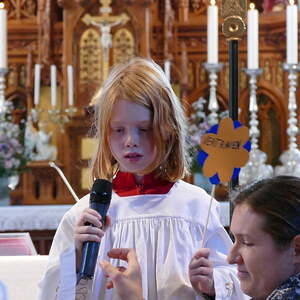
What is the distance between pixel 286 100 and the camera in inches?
249

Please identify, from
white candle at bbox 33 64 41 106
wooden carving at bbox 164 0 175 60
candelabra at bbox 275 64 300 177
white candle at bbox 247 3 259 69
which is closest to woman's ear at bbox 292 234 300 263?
white candle at bbox 247 3 259 69

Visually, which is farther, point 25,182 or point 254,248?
point 25,182

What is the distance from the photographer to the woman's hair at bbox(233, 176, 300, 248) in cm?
162

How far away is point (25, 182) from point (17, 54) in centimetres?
103

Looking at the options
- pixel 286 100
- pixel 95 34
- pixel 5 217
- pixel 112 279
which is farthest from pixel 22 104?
pixel 112 279

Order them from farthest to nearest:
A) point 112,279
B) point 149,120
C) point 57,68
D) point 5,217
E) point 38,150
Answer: point 57,68 < point 38,150 < point 5,217 < point 149,120 < point 112,279

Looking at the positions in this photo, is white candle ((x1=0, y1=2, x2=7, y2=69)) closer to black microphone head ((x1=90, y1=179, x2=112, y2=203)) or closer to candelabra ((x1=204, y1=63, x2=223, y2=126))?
candelabra ((x1=204, y1=63, x2=223, y2=126))

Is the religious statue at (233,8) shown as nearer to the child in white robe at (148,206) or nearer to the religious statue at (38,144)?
the child in white robe at (148,206)

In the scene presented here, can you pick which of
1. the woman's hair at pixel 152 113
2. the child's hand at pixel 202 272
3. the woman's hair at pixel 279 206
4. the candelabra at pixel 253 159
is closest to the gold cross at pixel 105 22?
the candelabra at pixel 253 159

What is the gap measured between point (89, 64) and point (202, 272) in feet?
14.8

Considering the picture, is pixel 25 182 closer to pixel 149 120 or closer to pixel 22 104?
pixel 22 104

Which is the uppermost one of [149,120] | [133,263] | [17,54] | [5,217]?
[17,54]

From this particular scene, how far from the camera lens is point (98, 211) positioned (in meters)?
1.83

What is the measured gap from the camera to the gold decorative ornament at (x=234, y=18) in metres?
2.10
